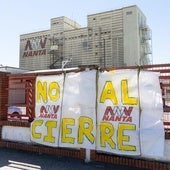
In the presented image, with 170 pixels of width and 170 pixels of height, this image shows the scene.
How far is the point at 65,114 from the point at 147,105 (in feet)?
7.91

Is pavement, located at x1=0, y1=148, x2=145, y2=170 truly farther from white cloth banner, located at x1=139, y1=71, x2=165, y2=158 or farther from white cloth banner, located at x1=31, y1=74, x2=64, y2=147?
white cloth banner, located at x1=139, y1=71, x2=165, y2=158

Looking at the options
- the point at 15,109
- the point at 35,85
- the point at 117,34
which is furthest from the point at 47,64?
the point at 35,85

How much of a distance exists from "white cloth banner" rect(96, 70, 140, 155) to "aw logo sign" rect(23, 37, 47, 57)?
63053 mm

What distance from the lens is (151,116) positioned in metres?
6.77

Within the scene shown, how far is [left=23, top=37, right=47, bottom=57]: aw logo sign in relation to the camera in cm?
7006

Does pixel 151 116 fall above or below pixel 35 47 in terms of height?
below

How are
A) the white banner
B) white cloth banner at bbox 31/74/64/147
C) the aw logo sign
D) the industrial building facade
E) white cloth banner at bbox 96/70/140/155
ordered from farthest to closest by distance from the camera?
the aw logo sign, the industrial building facade, white cloth banner at bbox 31/74/64/147, white cloth banner at bbox 96/70/140/155, the white banner

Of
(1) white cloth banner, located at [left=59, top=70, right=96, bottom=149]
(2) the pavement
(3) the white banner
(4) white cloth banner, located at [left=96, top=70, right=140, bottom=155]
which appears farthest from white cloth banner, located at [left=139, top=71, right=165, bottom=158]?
(1) white cloth banner, located at [left=59, top=70, right=96, bottom=149]

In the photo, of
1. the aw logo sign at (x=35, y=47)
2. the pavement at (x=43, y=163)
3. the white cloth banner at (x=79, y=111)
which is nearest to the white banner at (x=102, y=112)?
the white cloth banner at (x=79, y=111)

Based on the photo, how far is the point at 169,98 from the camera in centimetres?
693

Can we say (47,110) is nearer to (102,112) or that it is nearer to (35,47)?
(102,112)

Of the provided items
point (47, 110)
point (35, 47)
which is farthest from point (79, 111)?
point (35, 47)

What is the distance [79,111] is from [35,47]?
65529mm

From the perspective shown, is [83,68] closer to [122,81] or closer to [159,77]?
[122,81]
